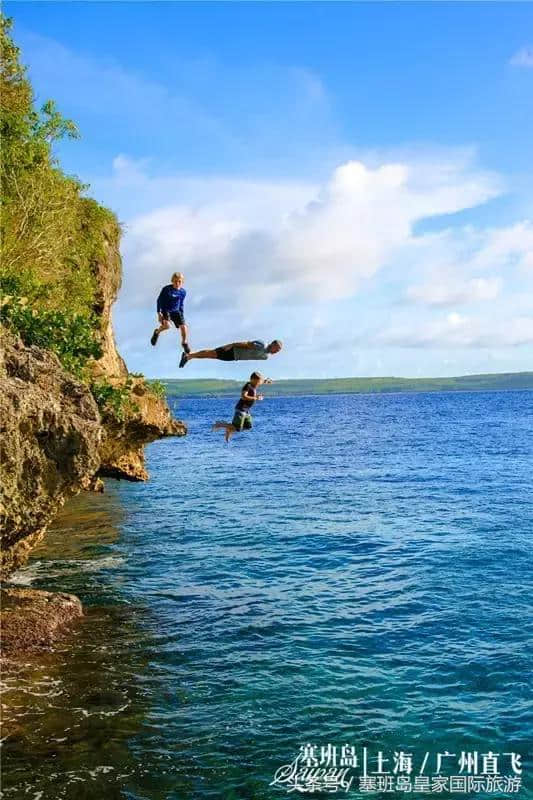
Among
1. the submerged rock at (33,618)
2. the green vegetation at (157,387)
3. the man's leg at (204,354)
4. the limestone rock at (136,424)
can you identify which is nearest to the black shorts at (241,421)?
the man's leg at (204,354)

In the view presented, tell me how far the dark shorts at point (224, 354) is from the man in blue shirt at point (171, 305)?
1.79 meters

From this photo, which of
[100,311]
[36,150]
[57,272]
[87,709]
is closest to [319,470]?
[100,311]

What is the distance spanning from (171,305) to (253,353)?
10.0ft

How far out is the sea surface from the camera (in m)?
14.7

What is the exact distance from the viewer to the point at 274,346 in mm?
15680

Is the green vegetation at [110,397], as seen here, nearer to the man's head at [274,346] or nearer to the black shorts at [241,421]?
the black shorts at [241,421]

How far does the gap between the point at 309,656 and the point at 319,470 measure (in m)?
42.8

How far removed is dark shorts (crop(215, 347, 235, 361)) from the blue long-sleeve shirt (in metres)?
2.06

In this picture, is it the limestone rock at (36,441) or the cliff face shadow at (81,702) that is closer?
the cliff face shadow at (81,702)

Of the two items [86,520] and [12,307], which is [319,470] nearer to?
[86,520]

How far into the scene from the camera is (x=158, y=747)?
50.1ft

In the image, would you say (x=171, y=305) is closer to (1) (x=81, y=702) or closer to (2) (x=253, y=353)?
(2) (x=253, y=353)

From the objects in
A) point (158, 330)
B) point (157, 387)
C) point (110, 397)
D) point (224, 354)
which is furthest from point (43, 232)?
point (224, 354)

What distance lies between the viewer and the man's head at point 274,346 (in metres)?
15.5
